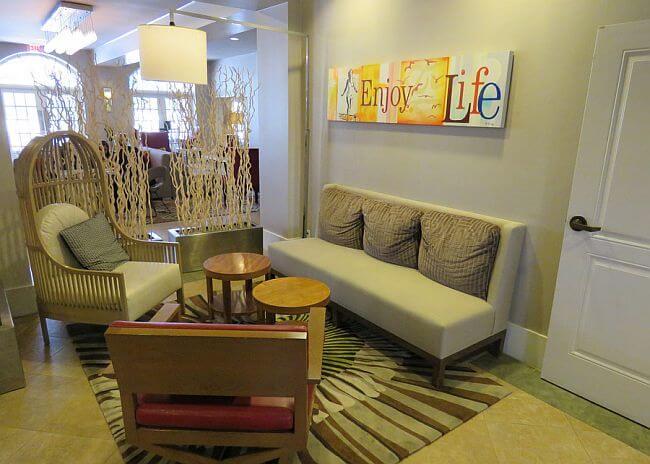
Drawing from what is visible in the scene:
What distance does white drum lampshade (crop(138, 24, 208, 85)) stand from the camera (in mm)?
2664

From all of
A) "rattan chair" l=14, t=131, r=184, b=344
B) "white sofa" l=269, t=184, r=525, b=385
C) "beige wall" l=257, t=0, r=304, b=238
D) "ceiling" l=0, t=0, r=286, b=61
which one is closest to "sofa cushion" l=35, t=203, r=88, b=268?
"rattan chair" l=14, t=131, r=184, b=344

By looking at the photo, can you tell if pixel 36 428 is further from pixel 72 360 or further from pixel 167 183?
pixel 167 183

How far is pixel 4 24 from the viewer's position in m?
6.68

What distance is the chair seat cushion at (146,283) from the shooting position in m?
2.59

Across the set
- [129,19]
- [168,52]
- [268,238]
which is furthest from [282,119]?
[129,19]

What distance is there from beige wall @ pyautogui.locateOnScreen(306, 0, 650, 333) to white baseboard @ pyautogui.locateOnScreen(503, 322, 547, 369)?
0.05 metres

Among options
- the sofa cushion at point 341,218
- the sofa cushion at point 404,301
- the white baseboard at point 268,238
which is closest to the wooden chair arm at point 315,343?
the sofa cushion at point 404,301

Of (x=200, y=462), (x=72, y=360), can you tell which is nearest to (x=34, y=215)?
(x=72, y=360)

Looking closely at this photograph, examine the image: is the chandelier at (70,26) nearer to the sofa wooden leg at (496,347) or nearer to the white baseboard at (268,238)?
the white baseboard at (268,238)

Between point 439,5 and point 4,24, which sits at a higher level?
point 4,24

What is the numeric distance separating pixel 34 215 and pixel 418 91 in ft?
8.51

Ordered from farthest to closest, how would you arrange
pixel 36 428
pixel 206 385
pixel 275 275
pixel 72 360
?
pixel 275 275, pixel 72 360, pixel 36 428, pixel 206 385

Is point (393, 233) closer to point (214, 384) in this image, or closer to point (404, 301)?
point (404, 301)

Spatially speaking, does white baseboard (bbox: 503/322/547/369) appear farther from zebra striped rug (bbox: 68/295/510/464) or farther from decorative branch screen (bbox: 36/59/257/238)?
decorative branch screen (bbox: 36/59/257/238)
